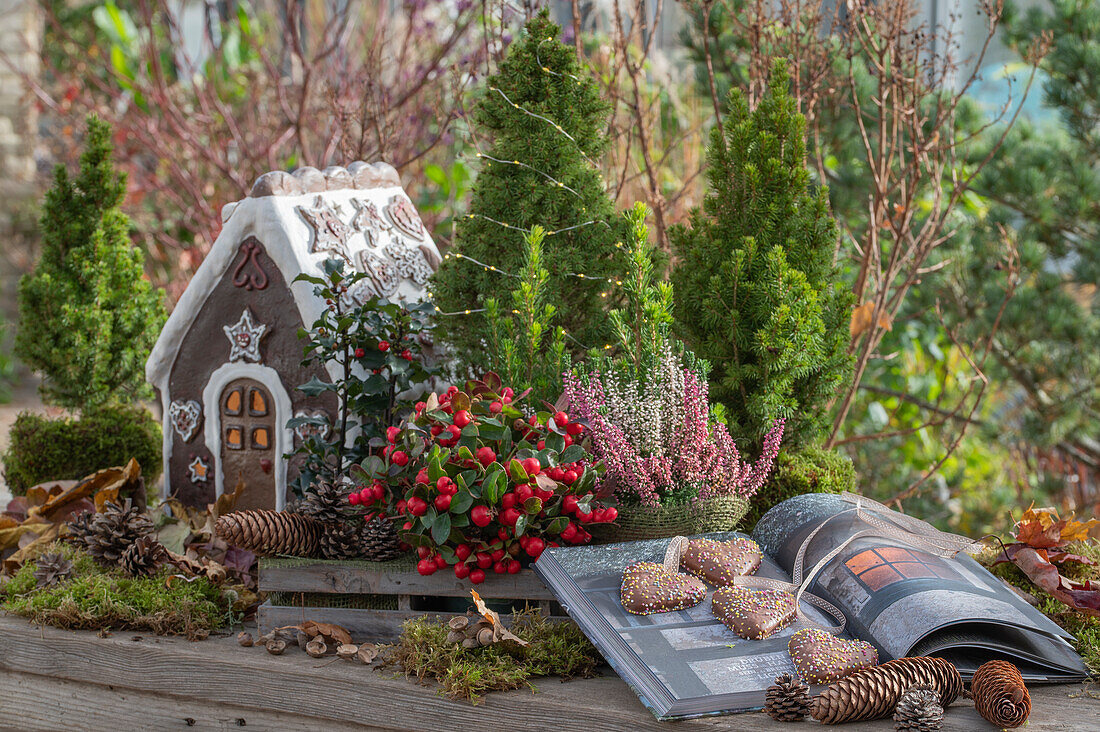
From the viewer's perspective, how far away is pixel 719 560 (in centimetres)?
209

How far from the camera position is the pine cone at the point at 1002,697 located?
168 centimetres

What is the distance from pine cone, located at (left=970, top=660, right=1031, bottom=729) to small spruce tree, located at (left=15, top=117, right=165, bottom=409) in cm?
297

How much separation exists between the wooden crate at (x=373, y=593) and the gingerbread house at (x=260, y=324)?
0.55m

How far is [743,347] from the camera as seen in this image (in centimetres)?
262

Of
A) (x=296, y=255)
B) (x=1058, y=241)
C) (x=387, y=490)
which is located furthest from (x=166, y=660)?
(x=1058, y=241)

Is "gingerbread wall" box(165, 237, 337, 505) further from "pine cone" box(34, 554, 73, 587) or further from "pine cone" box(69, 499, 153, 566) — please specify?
"pine cone" box(34, 554, 73, 587)

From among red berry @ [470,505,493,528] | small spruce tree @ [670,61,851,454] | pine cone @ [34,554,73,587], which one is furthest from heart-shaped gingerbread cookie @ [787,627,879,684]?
pine cone @ [34,554,73,587]

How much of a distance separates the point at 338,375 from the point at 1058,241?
3309 millimetres

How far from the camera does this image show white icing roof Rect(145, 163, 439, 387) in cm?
280

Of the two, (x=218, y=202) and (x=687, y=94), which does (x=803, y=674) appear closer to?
(x=687, y=94)

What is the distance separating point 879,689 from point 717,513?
66 cm

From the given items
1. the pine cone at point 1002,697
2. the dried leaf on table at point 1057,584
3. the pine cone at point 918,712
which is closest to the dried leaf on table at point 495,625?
the pine cone at point 918,712

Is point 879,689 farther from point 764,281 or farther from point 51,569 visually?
point 51,569

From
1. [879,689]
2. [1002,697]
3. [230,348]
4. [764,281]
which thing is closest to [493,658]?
[879,689]
